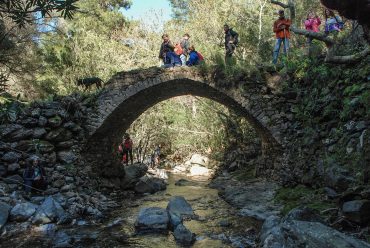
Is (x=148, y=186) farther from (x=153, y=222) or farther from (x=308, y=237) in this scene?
(x=308, y=237)

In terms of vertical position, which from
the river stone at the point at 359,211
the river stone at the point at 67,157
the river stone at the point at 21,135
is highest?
the river stone at the point at 21,135

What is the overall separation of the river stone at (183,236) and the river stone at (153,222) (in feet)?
1.09

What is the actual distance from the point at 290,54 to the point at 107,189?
20.9ft

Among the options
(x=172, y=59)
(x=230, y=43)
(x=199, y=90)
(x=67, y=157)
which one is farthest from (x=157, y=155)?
(x=230, y=43)

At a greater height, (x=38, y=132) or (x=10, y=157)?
(x=38, y=132)

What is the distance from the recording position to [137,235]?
246 inches

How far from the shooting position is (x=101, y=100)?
9.80 meters

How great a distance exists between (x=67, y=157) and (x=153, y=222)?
3.66m

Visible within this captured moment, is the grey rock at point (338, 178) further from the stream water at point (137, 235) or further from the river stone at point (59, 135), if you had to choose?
the river stone at point (59, 135)

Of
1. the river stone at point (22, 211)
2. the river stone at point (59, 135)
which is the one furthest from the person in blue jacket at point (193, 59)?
the river stone at point (22, 211)

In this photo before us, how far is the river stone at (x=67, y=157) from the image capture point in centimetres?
905

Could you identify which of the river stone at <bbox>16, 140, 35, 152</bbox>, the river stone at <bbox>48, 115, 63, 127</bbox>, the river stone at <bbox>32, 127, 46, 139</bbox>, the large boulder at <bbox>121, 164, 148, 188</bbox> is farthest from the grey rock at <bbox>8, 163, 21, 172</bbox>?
the large boulder at <bbox>121, 164, 148, 188</bbox>

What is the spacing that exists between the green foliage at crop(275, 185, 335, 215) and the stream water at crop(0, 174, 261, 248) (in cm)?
84

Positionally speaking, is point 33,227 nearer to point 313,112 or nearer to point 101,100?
point 101,100
